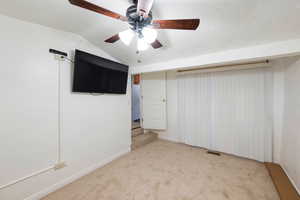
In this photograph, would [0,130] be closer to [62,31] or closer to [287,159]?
[62,31]

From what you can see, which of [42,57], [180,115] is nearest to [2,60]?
[42,57]

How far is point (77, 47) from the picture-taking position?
2.09 m

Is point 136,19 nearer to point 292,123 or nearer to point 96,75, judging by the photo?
point 96,75

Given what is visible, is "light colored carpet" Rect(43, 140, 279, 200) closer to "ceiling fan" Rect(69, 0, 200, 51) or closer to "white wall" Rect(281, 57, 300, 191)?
"white wall" Rect(281, 57, 300, 191)

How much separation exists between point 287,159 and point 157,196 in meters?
2.22

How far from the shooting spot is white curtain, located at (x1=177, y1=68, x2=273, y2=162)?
99.5 inches

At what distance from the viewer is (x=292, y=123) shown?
1970 millimetres

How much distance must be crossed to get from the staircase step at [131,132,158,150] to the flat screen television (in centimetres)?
145

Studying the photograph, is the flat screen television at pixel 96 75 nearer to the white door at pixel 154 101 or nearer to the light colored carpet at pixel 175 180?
the white door at pixel 154 101

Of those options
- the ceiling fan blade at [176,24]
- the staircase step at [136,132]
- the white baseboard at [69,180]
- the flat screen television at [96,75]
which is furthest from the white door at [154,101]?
the ceiling fan blade at [176,24]

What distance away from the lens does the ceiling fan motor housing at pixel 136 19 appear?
117 centimetres

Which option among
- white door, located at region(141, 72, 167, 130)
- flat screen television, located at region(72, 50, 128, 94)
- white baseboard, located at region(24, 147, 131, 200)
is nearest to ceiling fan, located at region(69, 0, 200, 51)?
flat screen television, located at region(72, 50, 128, 94)

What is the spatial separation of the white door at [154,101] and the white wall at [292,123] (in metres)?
2.50

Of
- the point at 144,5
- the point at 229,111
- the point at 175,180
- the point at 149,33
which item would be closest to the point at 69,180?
the point at 175,180
